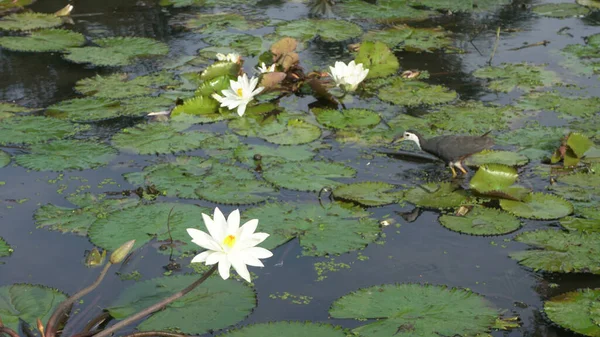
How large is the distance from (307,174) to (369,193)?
0.41 meters

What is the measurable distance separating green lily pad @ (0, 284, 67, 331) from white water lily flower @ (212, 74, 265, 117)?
2.37m

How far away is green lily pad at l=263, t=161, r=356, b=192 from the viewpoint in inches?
173

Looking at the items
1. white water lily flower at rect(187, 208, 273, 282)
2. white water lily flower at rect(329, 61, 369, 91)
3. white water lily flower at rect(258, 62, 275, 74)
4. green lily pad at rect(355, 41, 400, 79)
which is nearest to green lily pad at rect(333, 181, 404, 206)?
white water lily flower at rect(329, 61, 369, 91)

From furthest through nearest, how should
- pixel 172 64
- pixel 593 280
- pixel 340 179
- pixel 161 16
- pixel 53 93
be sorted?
1. pixel 161 16
2. pixel 172 64
3. pixel 53 93
4. pixel 340 179
5. pixel 593 280

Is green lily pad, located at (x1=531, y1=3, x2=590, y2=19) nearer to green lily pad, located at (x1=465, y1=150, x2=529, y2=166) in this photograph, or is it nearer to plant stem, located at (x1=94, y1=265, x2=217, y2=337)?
green lily pad, located at (x1=465, y1=150, x2=529, y2=166)

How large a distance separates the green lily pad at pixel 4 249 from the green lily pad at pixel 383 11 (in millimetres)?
4860

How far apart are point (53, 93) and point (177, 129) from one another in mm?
1307

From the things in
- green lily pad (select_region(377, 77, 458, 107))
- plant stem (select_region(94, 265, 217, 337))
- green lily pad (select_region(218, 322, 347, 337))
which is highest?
plant stem (select_region(94, 265, 217, 337))

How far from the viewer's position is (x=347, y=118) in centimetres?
540

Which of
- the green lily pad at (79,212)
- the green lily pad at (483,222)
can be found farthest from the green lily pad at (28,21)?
the green lily pad at (483,222)

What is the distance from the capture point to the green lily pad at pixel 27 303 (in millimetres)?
3152

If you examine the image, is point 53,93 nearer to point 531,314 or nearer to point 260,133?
point 260,133

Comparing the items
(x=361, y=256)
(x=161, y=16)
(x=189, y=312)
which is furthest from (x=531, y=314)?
(x=161, y=16)

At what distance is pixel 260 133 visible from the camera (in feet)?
17.1
